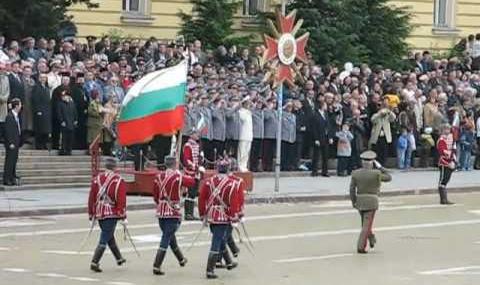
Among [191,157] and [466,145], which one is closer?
[191,157]

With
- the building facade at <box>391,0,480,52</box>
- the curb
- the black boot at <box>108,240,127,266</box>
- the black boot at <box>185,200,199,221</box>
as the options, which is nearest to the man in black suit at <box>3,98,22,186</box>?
the curb

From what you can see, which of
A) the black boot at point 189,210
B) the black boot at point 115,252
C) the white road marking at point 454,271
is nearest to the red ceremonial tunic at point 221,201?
the black boot at point 115,252

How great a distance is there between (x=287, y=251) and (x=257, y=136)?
1383 centimetres

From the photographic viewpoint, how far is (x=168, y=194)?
18.4 meters

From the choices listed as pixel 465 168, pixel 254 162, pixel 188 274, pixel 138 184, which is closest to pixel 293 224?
pixel 138 184

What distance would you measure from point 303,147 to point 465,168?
6966 millimetres

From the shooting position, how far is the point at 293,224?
84.8ft

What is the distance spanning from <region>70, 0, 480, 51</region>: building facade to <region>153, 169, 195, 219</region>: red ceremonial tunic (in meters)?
22.1

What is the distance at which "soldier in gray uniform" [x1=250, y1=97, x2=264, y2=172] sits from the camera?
3494 centimetres

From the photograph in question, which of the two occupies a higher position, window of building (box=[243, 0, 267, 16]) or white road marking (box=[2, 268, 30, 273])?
window of building (box=[243, 0, 267, 16])

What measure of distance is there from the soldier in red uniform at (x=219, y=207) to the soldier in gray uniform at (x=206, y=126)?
14513 millimetres

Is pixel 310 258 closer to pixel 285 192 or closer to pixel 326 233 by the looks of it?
pixel 326 233

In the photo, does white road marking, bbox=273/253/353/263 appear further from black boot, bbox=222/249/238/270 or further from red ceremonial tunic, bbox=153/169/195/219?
red ceremonial tunic, bbox=153/169/195/219

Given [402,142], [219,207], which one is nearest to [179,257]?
[219,207]
